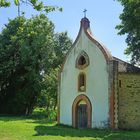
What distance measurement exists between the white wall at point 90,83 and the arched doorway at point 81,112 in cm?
43

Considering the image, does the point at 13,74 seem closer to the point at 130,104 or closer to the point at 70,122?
the point at 70,122

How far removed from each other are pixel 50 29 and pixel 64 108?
906 inches

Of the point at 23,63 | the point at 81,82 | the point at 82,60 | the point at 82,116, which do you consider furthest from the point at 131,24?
the point at 23,63

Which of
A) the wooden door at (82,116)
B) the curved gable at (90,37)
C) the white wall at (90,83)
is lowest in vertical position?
the wooden door at (82,116)

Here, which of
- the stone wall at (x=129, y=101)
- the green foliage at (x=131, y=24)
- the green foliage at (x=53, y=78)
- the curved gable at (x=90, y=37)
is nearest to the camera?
the green foliage at (x=131, y=24)

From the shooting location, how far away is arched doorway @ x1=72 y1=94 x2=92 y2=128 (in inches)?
1262

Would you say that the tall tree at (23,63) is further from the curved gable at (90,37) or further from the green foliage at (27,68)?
the curved gable at (90,37)

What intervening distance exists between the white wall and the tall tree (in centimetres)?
1667

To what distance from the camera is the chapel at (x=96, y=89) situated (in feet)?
100

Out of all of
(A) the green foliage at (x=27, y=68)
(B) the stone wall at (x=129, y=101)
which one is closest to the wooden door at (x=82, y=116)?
(B) the stone wall at (x=129, y=101)

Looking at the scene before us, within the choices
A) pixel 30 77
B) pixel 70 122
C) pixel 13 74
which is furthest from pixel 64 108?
pixel 13 74

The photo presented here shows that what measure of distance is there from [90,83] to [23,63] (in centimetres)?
2208

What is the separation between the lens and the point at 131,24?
101ft

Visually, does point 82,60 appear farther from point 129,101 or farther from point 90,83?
point 129,101
